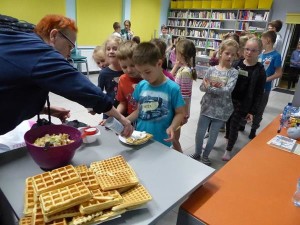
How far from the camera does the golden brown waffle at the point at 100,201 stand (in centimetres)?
68

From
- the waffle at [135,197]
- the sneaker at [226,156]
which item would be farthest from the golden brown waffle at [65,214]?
the sneaker at [226,156]

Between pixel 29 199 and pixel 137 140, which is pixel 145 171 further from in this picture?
pixel 29 199

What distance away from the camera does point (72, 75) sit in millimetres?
849

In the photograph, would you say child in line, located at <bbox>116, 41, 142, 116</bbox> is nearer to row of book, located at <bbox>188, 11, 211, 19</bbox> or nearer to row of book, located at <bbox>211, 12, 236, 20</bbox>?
row of book, located at <bbox>211, 12, 236, 20</bbox>

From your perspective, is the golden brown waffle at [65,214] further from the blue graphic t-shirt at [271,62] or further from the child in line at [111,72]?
the blue graphic t-shirt at [271,62]

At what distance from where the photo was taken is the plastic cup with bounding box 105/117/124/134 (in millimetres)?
1084

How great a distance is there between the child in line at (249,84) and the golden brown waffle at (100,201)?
1.99 meters

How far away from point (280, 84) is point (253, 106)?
17.5 ft

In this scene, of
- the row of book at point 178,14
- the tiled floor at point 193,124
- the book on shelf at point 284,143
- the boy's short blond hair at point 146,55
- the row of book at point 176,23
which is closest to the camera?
the boy's short blond hair at point 146,55

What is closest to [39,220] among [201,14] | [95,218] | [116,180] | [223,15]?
[95,218]

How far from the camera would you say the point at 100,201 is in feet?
2.38

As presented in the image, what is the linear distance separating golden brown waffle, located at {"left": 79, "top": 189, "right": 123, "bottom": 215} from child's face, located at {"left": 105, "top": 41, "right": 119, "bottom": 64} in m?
1.44

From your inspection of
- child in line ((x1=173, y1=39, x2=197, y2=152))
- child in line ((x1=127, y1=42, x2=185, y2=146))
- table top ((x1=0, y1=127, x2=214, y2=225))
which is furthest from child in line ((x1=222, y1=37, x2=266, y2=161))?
table top ((x1=0, y1=127, x2=214, y2=225))

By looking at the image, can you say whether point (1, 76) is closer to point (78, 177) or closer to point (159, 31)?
point (78, 177)
